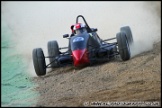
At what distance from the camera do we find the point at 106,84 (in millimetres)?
11656

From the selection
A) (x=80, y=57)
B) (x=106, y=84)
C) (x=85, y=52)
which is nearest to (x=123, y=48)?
(x=85, y=52)

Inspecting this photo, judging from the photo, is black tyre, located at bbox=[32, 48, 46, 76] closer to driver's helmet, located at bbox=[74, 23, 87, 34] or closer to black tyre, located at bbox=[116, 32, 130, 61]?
driver's helmet, located at bbox=[74, 23, 87, 34]

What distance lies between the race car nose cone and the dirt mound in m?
0.26

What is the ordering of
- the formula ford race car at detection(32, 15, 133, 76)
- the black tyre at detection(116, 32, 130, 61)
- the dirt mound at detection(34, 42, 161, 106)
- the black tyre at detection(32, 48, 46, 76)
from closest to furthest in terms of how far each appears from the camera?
the dirt mound at detection(34, 42, 161, 106)
the black tyre at detection(116, 32, 130, 61)
the formula ford race car at detection(32, 15, 133, 76)
the black tyre at detection(32, 48, 46, 76)

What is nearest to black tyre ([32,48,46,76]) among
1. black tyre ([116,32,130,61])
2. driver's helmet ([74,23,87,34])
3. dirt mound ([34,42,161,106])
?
dirt mound ([34,42,161,106])

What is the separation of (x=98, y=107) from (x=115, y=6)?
62.0ft

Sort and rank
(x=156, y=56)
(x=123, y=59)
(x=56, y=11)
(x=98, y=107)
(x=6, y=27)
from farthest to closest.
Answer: (x=56, y=11) → (x=6, y=27) → (x=123, y=59) → (x=156, y=56) → (x=98, y=107)

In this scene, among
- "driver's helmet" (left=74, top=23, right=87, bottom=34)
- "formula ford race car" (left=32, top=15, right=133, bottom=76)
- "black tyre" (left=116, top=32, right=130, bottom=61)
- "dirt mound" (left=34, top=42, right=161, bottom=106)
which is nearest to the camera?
"dirt mound" (left=34, top=42, right=161, bottom=106)

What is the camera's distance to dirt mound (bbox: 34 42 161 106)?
10078 mm

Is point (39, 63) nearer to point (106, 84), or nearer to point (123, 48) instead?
point (123, 48)

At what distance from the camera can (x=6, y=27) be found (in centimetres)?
2736

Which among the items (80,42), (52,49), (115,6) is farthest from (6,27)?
(80,42)

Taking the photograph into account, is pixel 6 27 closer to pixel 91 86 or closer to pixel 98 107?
pixel 91 86

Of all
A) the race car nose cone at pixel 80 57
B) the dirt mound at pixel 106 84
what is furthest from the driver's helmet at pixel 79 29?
the dirt mound at pixel 106 84
